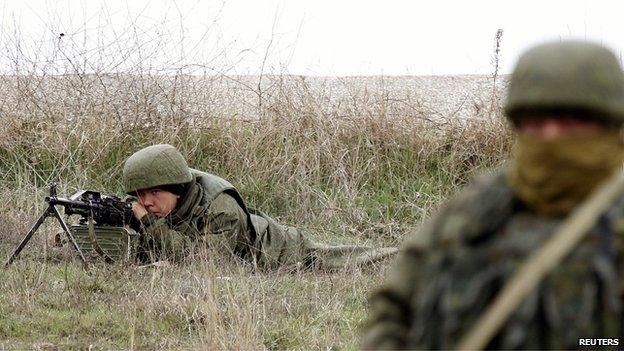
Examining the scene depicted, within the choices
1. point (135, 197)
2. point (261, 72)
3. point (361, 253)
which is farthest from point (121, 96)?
point (361, 253)

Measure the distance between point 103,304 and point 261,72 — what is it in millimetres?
4532

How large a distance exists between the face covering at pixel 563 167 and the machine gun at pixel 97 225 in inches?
217

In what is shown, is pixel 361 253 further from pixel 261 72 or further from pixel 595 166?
pixel 595 166

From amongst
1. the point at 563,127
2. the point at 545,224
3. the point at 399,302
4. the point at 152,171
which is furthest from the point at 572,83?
the point at 152,171

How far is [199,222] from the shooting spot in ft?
26.3

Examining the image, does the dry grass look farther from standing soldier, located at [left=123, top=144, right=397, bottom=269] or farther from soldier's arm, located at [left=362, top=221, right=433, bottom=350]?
soldier's arm, located at [left=362, top=221, right=433, bottom=350]

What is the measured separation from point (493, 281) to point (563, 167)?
0.26 m

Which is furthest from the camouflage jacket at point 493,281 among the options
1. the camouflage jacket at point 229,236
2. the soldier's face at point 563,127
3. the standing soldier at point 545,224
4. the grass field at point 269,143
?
the grass field at point 269,143

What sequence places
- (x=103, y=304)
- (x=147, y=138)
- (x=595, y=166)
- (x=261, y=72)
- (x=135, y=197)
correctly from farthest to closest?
1. (x=261, y=72)
2. (x=147, y=138)
3. (x=135, y=197)
4. (x=103, y=304)
5. (x=595, y=166)

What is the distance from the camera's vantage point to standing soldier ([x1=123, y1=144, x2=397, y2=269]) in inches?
305

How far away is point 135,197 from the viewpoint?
26.8ft

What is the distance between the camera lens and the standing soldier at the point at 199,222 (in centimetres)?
776

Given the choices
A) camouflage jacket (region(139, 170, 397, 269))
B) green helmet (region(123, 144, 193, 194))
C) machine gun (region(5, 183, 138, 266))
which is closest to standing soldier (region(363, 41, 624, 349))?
camouflage jacket (region(139, 170, 397, 269))

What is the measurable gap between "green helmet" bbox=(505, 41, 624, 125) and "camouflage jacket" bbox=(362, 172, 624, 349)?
0.19 meters
